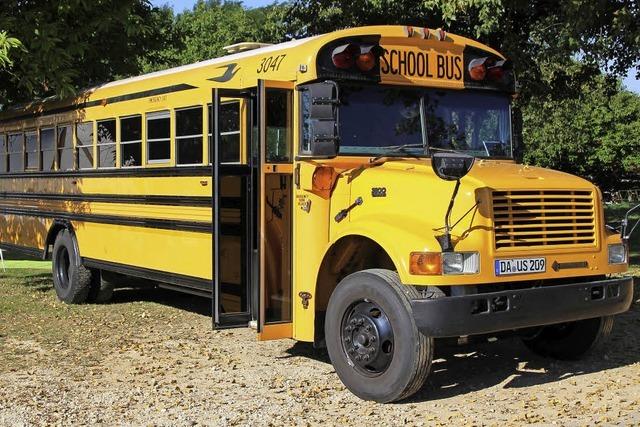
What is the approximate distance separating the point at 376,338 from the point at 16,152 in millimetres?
7629

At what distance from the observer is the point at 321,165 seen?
595 centimetres

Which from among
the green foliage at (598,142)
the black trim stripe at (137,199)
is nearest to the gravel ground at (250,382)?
the black trim stripe at (137,199)

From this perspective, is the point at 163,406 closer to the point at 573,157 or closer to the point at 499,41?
the point at 499,41

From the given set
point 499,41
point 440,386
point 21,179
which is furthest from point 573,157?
point 440,386

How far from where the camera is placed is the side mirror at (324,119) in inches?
227

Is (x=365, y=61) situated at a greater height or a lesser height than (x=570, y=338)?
greater

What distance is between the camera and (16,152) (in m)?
11.3

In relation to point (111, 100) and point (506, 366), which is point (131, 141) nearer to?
point (111, 100)

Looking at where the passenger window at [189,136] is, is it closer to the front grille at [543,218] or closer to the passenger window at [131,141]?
the passenger window at [131,141]

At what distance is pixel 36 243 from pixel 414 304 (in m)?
7.15

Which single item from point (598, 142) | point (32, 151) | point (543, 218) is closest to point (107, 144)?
point (32, 151)

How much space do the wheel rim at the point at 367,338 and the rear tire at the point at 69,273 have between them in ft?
16.5

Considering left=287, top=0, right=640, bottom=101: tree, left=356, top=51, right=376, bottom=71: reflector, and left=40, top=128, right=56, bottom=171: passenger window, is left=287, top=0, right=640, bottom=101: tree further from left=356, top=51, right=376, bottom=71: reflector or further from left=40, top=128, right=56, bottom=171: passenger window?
left=40, top=128, right=56, bottom=171: passenger window

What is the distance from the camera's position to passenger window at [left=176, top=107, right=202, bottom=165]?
7.34 m
